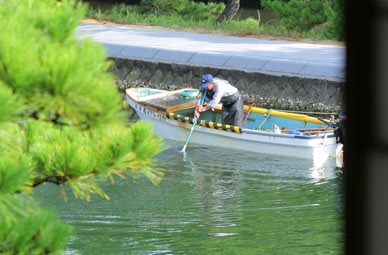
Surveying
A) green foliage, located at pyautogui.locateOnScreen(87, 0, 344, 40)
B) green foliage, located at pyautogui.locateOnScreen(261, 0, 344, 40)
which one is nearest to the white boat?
green foliage, located at pyautogui.locateOnScreen(87, 0, 344, 40)

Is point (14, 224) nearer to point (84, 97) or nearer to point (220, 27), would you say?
point (84, 97)

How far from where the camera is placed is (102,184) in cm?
1005

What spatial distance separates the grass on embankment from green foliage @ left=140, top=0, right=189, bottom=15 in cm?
30

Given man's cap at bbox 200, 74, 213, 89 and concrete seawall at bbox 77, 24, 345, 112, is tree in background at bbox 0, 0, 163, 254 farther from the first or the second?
concrete seawall at bbox 77, 24, 345, 112

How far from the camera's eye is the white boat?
460 inches

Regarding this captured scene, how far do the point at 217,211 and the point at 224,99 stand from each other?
3916mm

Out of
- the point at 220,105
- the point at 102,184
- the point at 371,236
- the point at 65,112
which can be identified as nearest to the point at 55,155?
the point at 65,112

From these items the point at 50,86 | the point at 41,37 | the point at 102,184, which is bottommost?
the point at 102,184

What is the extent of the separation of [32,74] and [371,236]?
1.38 meters

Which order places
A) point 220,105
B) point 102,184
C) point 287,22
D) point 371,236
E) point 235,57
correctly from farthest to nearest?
point 287,22
point 235,57
point 220,105
point 102,184
point 371,236

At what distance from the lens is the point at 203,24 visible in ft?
72.7

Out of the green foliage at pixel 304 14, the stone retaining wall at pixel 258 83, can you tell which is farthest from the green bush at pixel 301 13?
the stone retaining wall at pixel 258 83

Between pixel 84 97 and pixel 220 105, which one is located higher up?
pixel 84 97

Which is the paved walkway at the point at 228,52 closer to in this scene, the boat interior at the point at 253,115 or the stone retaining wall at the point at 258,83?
the stone retaining wall at the point at 258,83
